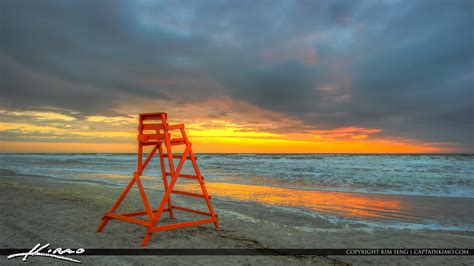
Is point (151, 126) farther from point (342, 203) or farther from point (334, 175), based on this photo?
point (334, 175)

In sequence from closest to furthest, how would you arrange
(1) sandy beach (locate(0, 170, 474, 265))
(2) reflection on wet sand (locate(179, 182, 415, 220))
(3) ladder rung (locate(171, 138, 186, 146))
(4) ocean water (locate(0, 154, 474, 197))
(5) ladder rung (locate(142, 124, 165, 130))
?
(1) sandy beach (locate(0, 170, 474, 265))
(5) ladder rung (locate(142, 124, 165, 130))
(3) ladder rung (locate(171, 138, 186, 146))
(2) reflection on wet sand (locate(179, 182, 415, 220))
(4) ocean water (locate(0, 154, 474, 197))

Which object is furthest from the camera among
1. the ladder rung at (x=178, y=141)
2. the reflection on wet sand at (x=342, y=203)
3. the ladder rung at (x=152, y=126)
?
the reflection on wet sand at (x=342, y=203)

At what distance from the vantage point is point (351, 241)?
5.69m

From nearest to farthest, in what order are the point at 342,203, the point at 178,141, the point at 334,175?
the point at 178,141
the point at 342,203
the point at 334,175

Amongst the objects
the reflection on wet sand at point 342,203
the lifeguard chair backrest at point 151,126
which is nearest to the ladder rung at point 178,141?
the lifeguard chair backrest at point 151,126

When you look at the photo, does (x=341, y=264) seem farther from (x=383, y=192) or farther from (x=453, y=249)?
(x=383, y=192)

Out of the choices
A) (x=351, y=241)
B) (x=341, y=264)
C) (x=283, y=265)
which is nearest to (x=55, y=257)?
(x=283, y=265)

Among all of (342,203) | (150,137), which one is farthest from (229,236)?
(342,203)

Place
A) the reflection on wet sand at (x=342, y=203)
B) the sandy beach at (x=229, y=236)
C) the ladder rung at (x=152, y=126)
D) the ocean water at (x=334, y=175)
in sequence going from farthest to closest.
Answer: the ocean water at (x=334, y=175) < the reflection on wet sand at (x=342, y=203) < the ladder rung at (x=152, y=126) < the sandy beach at (x=229, y=236)

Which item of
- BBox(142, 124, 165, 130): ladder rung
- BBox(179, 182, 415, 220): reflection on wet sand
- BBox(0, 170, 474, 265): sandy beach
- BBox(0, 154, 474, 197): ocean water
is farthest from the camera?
BBox(0, 154, 474, 197): ocean water

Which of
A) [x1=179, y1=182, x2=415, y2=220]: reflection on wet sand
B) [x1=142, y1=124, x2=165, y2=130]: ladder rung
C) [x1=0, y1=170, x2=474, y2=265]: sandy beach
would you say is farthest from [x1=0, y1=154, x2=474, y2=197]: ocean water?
[x1=142, y1=124, x2=165, y2=130]: ladder rung

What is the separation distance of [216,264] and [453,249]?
4.56m

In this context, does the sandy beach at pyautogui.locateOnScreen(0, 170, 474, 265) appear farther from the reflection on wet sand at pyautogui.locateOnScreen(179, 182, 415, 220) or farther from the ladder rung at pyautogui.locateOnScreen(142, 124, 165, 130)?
the ladder rung at pyautogui.locateOnScreen(142, 124, 165, 130)

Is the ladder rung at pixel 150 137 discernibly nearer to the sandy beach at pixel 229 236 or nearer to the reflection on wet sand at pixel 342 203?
the sandy beach at pixel 229 236
